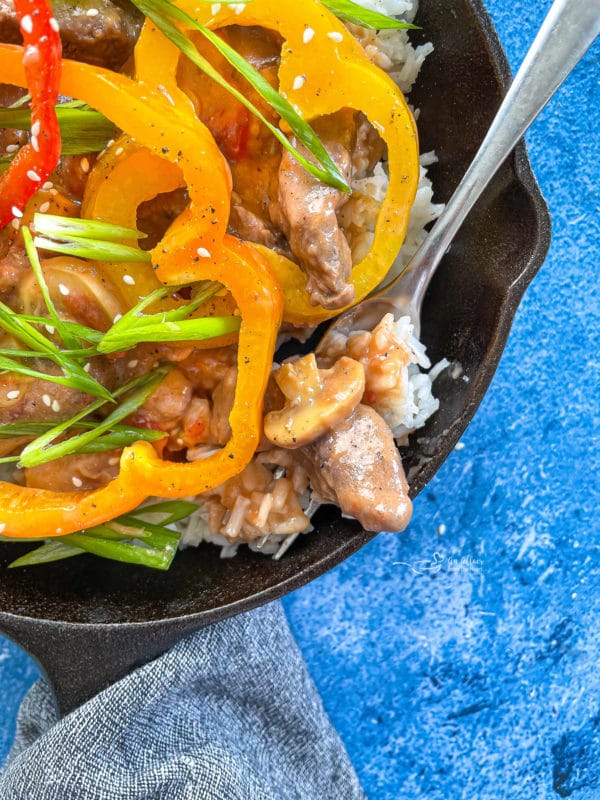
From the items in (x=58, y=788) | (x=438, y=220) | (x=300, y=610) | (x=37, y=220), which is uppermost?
(x=438, y=220)

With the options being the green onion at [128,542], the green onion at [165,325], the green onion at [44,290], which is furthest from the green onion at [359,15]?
the green onion at [128,542]

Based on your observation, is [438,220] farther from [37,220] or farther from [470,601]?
[470,601]

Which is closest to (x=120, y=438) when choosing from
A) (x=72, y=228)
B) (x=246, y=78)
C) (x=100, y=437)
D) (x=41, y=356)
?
(x=100, y=437)

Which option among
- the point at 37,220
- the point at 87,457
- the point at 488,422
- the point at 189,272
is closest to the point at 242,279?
the point at 189,272

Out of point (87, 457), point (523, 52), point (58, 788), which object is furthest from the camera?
point (523, 52)

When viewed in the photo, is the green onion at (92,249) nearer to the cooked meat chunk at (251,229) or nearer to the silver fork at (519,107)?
the cooked meat chunk at (251,229)

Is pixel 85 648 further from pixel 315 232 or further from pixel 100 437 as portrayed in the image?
pixel 315 232

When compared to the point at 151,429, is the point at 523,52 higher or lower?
higher
